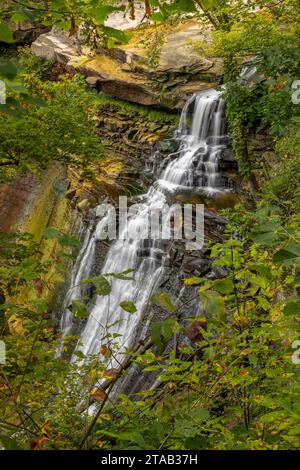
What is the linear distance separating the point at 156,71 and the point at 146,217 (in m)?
6.91

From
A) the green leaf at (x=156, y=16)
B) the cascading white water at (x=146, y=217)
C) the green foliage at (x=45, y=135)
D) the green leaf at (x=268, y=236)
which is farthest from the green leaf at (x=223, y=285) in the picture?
the cascading white water at (x=146, y=217)

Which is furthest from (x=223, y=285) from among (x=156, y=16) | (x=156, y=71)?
(x=156, y=71)

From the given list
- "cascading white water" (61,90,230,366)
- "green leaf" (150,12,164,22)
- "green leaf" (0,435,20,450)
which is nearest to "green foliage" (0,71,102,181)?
"cascading white water" (61,90,230,366)

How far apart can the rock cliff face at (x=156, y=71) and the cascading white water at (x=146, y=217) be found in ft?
2.92

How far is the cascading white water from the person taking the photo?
10.5m

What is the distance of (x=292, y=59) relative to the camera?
224 inches

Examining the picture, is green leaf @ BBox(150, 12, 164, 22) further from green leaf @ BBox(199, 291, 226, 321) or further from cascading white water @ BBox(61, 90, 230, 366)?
cascading white water @ BBox(61, 90, 230, 366)

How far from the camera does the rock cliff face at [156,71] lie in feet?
50.0

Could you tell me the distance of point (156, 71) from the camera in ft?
51.9

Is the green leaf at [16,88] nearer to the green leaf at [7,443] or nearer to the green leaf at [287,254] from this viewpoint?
the green leaf at [287,254]

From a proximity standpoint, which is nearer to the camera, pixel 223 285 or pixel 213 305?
pixel 213 305

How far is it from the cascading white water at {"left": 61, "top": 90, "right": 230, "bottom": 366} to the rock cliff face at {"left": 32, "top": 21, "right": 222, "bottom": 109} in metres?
0.89

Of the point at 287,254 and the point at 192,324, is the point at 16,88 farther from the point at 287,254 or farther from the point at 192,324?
the point at 192,324

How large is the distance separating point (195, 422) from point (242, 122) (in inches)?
411
